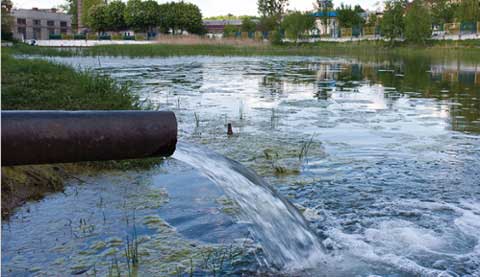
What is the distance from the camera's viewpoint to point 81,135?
123 cm

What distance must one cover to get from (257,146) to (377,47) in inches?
1838

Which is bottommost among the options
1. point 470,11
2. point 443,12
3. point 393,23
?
point 393,23

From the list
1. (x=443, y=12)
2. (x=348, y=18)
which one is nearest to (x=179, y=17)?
(x=348, y=18)

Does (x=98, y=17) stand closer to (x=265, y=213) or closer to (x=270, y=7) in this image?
(x=270, y=7)

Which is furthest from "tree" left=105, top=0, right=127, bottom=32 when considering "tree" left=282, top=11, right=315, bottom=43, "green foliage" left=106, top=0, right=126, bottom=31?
"tree" left=282, top=11, right=315, bottom=43

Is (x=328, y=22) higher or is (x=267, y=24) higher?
(x=267, y=24)

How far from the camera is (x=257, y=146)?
7.18 metres

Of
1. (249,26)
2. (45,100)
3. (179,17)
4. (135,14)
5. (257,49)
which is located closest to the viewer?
(45,100)

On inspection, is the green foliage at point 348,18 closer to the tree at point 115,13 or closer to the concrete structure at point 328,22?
the concrete structure at point 328,22

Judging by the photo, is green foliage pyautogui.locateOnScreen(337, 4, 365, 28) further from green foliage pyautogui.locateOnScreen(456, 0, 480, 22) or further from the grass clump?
green foliage pyautogui.locateOnScreen(456, 0, 480, 22)

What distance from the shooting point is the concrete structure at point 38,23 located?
299 ft

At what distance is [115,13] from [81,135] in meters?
80.4

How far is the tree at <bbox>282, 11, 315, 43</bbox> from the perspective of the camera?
197 feet

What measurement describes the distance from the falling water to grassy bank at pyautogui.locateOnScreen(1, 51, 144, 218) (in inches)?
57.0
